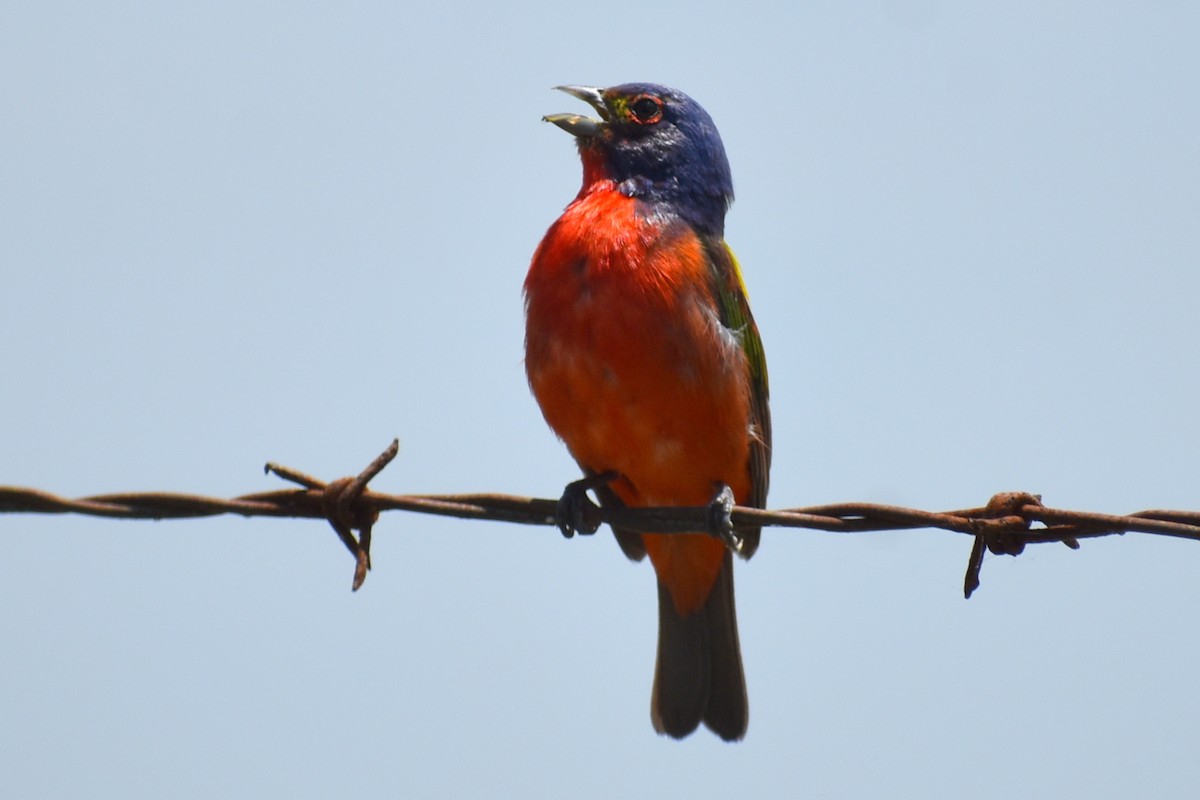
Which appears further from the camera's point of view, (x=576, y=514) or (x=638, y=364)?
(x=638, y=364)

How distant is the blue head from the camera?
6535 millimetres

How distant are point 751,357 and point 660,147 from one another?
1215 mm

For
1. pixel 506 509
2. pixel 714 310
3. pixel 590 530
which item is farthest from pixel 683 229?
pixel 506 509

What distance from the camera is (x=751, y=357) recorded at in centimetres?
613

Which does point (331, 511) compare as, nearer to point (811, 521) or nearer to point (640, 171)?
point (811, 521)

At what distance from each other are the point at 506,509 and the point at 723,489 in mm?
1939

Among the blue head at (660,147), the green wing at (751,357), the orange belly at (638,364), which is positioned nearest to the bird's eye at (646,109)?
the blue head at (660,147)

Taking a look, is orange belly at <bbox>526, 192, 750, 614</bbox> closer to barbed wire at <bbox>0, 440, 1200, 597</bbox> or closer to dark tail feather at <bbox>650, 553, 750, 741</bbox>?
dark tail feather at <bbox>650, 553, 750, 741</bbox>

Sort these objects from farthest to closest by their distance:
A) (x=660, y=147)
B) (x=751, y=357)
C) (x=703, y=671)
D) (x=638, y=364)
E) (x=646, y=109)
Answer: (x=646, y=109), (x=660, y=147), (x=703, y=671), (x=751, y=357), (x=638, y=364)

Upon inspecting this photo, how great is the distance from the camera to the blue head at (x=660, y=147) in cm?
654

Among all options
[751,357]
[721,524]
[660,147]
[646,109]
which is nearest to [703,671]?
[751,357]

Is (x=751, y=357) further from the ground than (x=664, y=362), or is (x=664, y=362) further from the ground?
(x=751, y=357)

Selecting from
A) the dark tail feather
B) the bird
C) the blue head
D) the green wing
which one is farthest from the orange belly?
the dark tail feather

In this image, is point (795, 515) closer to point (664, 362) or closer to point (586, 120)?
point (664, 362)
